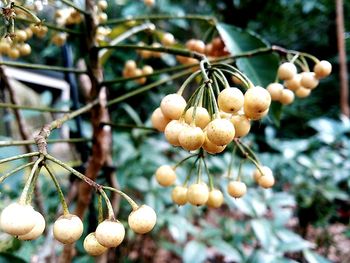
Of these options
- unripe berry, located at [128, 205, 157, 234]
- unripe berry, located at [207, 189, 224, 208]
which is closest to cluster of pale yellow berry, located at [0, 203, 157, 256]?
unripe berry, located at [128, 205, 157, 234]

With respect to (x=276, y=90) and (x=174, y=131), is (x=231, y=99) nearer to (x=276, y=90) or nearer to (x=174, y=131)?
(x=174, y=131)

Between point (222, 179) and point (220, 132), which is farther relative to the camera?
point (222, 179)

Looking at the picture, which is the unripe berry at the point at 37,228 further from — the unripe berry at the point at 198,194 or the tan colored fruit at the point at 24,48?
the tan colored fruit at the point at 24,48

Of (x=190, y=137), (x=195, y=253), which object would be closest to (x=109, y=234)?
→ (x=190, y=137)

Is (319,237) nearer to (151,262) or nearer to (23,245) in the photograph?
(151,262)

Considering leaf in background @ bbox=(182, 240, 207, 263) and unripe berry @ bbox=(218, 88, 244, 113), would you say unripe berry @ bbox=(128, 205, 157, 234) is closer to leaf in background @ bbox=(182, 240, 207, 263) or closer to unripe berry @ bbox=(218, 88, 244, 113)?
unripe berry @ bbox=(218, 88, 244, 113)

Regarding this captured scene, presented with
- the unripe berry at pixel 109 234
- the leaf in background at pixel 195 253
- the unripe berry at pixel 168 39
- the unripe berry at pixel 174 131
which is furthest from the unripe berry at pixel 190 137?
the leaf in background at pixel 195 253
